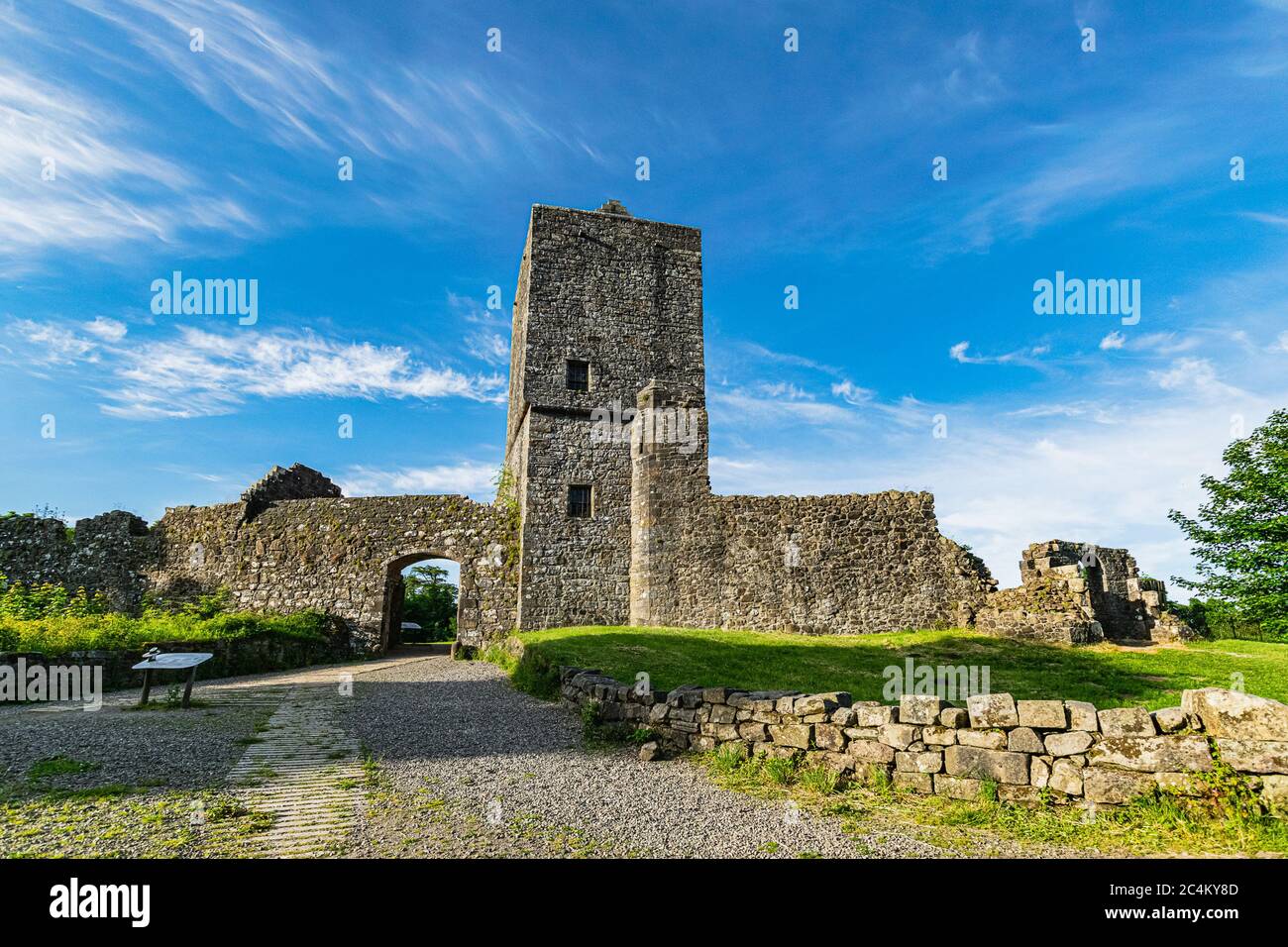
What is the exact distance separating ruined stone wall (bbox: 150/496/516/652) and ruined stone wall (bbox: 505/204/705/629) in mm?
1411

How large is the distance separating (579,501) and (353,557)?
735 cm

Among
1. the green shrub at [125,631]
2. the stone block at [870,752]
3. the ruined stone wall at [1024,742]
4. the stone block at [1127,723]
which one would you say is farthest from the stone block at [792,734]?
the green shrub at [125,631]

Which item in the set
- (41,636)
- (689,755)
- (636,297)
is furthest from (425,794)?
(636,297)

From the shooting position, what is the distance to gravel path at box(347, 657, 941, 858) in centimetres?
461

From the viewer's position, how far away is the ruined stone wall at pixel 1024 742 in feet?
16.1

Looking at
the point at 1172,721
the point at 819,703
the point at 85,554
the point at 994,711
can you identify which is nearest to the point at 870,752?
the point at 819,703

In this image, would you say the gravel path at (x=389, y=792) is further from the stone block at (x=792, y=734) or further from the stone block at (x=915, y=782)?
the stone block at (x=915, y=782)

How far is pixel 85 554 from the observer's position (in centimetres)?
2209

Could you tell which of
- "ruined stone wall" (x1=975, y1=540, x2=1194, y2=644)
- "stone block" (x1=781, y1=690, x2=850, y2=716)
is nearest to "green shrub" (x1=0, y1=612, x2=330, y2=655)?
"stone block" (x1=781, y1=690, x2=850, y2=716)

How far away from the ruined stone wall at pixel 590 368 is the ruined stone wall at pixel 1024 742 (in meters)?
12.5

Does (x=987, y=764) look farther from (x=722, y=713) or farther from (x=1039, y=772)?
(x=722, y=713)

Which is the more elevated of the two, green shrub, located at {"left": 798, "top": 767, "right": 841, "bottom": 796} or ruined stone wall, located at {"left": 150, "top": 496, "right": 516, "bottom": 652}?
ruined stone wall, located at {"left": 150, "top": 496, "right": 516, "bottom": 652}

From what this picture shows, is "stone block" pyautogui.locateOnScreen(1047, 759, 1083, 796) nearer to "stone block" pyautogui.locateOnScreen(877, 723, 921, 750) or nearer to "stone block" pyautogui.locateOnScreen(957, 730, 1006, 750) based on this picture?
"stone block" pyautogui.locateOnScreen(957, 730, 1006, 750)

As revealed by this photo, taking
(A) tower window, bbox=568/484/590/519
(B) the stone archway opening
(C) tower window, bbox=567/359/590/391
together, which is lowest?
Answer: (B) the stone archway opening
